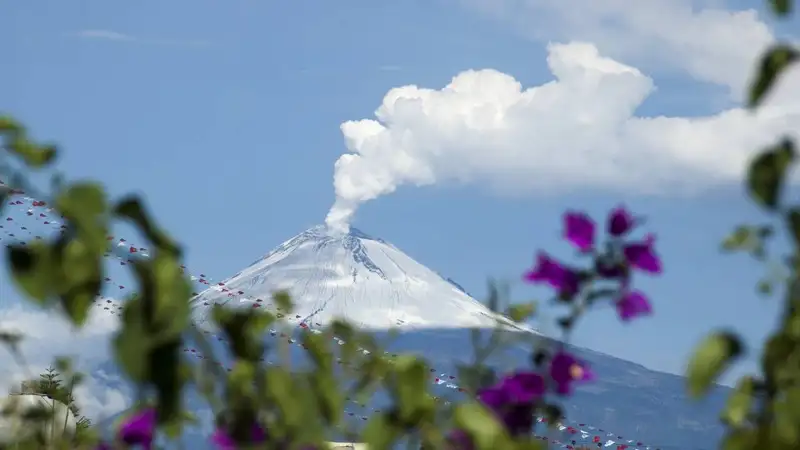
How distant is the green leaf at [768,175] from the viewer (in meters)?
1.33

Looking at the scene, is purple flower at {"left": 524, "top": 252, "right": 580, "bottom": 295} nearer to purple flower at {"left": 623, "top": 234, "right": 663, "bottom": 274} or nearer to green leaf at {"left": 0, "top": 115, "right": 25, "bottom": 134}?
purple flower at {"left": 623, "top": 234, "right": 663, "bottom": 274}

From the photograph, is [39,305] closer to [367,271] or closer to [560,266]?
[560,266]

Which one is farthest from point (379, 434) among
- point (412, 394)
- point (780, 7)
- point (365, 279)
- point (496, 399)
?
point (365, 279)

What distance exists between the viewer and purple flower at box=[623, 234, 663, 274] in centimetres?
169

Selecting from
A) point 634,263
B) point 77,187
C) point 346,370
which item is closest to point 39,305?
point 77,187

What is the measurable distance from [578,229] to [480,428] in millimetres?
532

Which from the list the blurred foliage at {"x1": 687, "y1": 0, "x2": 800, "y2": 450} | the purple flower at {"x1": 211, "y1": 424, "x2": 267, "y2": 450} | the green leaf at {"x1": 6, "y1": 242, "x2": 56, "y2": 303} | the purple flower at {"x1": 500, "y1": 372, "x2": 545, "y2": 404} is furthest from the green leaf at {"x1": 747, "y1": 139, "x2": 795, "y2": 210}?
the green leaf at {"x1": 6, "y1": 242, "x2": 56, "y2": 303}

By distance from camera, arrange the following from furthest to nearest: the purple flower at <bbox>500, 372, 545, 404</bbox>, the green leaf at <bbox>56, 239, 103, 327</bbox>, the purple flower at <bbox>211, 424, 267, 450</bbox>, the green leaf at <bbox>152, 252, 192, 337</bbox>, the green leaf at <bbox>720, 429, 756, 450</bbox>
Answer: the purple flower at <bbox>500, 372, 545, 404</bbox> → the purple flower at <bbox>211, 424, 267, 450</bbox> → the green leaf at <bbox>720, 429, 756, 450</bbox> → the green leaf at <bbox>56, 239, 103, 327</bbox> → the green leaf at <bbox>152, 252, 192, 337</bbox>

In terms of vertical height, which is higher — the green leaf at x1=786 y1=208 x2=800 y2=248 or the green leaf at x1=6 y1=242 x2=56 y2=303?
the green leaf at x1=786 y1=208 x2=800 y2=248

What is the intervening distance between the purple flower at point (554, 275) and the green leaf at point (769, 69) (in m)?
0.42

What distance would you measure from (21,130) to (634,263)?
0.89m

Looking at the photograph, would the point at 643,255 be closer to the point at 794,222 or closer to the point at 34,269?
the point at 794,222

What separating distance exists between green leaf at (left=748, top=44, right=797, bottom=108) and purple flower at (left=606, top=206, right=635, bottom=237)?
0.36 metres

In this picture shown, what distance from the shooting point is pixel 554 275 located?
66.0 inches
